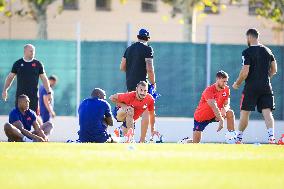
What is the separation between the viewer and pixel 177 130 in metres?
28.2

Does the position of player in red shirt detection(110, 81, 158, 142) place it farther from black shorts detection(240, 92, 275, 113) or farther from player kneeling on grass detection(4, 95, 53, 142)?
black shorts detection(240, 92, 275, 113)

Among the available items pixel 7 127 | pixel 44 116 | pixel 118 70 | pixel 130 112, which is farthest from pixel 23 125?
pixel 118 70

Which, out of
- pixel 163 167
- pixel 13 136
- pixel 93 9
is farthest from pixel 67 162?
pixel 93 9

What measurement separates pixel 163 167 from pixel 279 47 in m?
17.3

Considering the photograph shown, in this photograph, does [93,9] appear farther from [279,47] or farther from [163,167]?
[163,167]

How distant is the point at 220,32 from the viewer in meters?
28.0

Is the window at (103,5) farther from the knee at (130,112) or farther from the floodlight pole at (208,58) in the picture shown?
the knee at (130,112)

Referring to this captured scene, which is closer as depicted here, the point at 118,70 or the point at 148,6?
the point at 118,70

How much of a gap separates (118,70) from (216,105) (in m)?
8.40

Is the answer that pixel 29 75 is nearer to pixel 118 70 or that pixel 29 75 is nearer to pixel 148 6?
pixel 118 70

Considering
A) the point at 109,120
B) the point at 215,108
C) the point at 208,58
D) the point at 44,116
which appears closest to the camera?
the point at 109,120

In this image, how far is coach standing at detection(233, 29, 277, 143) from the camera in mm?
19156

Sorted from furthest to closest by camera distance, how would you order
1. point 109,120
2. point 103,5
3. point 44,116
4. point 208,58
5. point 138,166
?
point 103,5 < point 208,58 < point 44,116 < point 109,120 < point 138,166

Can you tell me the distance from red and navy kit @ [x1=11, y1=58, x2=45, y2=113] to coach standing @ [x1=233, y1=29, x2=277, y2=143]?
365cm
